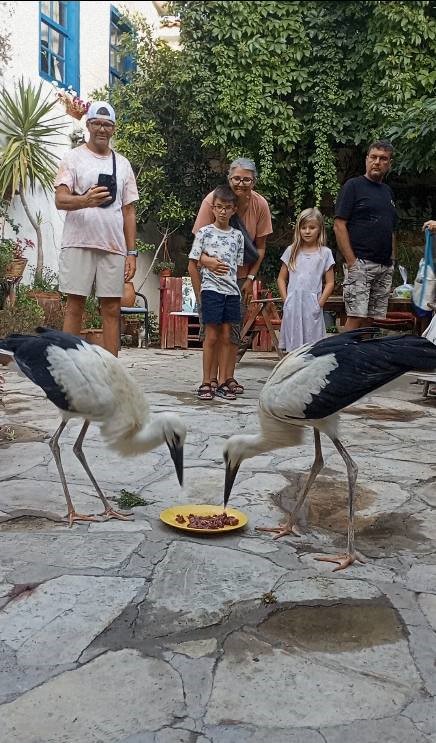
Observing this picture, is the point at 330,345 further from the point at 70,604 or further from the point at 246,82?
the point at 246,82

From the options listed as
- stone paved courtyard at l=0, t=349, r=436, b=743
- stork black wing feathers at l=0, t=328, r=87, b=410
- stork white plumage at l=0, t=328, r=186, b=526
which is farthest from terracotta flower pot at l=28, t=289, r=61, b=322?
stork white plumage at l=0, t=328, r=186, b=526

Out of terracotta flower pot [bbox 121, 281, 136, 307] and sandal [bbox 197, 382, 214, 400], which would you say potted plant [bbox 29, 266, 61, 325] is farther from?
sandal [bbox 197, 382, 214, 400]

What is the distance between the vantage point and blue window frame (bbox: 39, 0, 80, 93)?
1046 cm

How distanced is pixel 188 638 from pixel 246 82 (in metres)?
11.0

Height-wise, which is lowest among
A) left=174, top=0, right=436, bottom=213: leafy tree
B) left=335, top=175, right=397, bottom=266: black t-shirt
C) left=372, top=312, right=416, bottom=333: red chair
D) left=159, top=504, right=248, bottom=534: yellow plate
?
left=159, top=504, right=248, bottom=534: yellow plate

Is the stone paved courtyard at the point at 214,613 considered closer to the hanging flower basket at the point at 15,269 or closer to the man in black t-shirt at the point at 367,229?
the man in black t-shirt at the point at 367,229

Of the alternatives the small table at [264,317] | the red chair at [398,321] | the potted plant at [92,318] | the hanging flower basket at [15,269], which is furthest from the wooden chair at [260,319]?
the hanging flower basket at [15,269]

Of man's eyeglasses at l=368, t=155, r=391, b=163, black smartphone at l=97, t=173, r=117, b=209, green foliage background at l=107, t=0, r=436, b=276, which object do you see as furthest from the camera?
green foliage background at l=107, t=0, r=436, b=276

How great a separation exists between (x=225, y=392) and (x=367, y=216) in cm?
193

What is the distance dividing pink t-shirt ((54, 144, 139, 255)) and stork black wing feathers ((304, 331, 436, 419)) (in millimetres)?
2536

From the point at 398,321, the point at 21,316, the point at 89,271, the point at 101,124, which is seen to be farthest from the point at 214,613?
the point at 398,321

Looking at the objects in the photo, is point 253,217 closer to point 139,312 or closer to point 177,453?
point 177,453

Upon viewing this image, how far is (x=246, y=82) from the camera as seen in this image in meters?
11.5

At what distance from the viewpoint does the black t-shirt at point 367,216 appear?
548 cm
